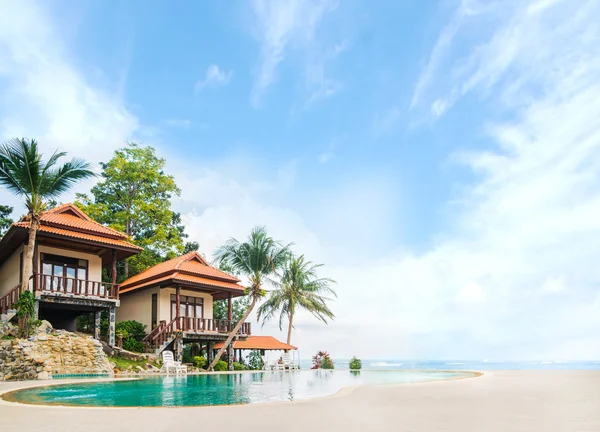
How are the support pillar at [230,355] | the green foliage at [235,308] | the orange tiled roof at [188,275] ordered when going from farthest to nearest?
the green foliage at [235,308] < the support pillar at [230,355] < the orange tiled roof at [188,275]

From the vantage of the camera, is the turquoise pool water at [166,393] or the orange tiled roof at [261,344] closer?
the turquoise pool water at [166,393]

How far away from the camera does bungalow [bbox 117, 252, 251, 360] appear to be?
2309 centimetres

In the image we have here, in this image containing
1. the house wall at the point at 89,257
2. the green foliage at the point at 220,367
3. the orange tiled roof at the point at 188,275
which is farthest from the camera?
the orange tiled roof at the point at 188,275

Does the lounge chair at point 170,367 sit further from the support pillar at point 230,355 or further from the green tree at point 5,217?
the green tree at point 5,217

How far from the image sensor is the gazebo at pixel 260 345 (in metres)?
27.5

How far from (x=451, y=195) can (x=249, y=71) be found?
29.9ft

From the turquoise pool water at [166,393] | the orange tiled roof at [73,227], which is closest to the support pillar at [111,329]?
the orange tiled roof at [73,227]

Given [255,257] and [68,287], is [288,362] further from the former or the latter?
[68,287]

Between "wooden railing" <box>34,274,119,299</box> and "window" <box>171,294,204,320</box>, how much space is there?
3905 mm

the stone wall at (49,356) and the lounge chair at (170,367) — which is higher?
the stone wall at (49,356)

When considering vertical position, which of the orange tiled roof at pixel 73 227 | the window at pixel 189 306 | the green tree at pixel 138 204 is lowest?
the window at pixel 189 306

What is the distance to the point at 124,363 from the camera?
62.8ft

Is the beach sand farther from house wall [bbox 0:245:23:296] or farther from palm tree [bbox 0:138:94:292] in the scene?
house wall [bbox 0:245:23:296]

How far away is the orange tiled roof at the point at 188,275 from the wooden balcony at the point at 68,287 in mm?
2674
